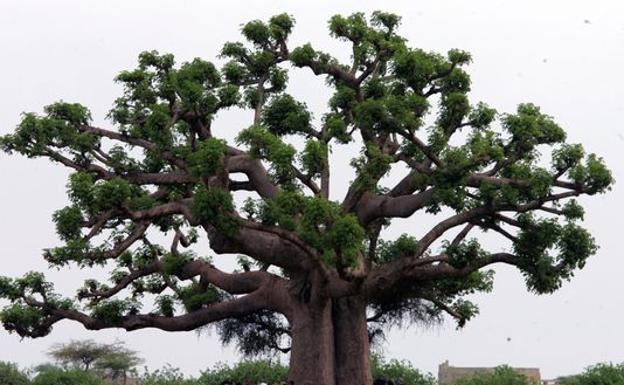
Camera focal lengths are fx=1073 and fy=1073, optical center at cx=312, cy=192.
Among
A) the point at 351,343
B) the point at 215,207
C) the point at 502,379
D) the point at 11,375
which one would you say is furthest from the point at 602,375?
the point at 11,375

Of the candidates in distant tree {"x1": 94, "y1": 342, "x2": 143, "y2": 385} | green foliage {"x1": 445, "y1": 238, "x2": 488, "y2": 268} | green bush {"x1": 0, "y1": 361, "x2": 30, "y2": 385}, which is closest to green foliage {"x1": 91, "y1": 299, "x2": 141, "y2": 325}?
green foliage {"x1": 445, "y1": 238, "x2": 488, "y2": 268}

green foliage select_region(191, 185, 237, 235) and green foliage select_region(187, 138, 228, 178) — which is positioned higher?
green foliage select_region(187, 138, 228, 178)

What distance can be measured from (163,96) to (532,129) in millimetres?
5799

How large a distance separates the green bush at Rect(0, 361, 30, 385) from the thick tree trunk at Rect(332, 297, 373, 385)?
59.3ft

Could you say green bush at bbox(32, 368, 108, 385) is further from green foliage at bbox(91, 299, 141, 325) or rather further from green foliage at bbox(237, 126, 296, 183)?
green foliage at bbox(237, 126, 296, 183)

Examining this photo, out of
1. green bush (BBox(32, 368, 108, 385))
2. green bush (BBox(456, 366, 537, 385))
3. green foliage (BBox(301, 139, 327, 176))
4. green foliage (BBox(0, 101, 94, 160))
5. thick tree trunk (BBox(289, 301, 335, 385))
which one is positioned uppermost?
green foliage (BBox(0, 101, 94, 160))

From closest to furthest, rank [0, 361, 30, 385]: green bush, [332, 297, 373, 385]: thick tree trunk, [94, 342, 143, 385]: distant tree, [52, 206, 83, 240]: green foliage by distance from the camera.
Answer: [52, 206, 83, 240]: green foliage < [332, 297, 373, 385]: thick tree trunk < [0, 361, 30, 385]: green bush < [94, 342, 143, 385]: distant tree

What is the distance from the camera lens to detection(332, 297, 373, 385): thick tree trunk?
659 inches

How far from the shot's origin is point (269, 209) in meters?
15.3

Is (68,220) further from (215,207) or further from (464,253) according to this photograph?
(464,253)

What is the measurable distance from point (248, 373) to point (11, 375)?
7411mm

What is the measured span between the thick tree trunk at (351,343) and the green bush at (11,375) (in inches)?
712

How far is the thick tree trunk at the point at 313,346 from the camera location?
16359 mm

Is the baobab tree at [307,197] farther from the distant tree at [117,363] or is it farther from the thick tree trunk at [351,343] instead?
the distant tree at [117,363]
